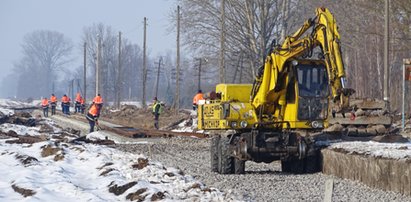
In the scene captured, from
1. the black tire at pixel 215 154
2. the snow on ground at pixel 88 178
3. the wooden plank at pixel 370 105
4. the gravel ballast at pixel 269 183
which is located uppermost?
the wooden plank at pixel 370 105

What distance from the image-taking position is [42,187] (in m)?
16.5

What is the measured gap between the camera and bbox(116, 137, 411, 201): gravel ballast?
15.8 m

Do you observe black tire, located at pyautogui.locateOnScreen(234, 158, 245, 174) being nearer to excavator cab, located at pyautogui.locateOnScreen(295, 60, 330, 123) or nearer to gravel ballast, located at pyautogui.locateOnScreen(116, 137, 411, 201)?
gravel ballast, located at pyautogui.locateOnScreen(116, 137, 411, 201)

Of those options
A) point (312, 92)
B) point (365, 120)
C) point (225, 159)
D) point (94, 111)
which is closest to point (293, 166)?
point (225, 159)

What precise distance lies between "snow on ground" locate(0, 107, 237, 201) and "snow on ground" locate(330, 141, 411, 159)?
3918 mm

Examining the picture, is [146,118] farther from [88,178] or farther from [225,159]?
[88,178]

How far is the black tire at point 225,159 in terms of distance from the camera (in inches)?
832

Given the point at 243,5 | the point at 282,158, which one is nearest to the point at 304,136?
the point at 282,158

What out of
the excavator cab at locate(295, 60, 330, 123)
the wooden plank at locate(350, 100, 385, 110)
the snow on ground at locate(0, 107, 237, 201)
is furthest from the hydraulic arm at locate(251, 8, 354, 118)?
the wooden plank at locate(350, 100, 385, 110)

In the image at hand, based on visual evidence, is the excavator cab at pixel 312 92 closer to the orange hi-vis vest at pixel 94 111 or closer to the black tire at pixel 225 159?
the black tire at pixel 225 159

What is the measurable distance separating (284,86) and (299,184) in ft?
11.5

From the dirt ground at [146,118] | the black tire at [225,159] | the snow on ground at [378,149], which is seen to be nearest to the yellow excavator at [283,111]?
the black tire at [225,159]

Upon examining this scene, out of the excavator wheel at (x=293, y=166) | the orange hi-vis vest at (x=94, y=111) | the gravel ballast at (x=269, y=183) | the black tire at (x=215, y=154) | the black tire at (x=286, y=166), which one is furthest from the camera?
the orange hi-vis vest at (x=94, y=111)

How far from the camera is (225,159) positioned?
21.1 meters
